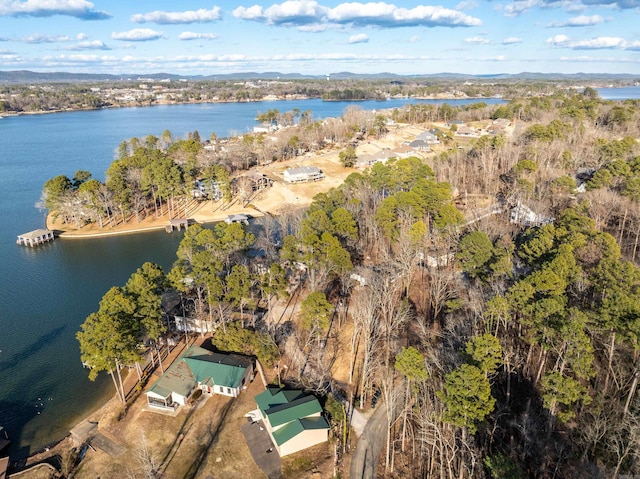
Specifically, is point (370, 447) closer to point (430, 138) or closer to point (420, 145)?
point (420, 145)

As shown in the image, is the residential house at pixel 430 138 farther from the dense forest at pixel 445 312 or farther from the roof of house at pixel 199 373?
the roof of house at pixel 199 373

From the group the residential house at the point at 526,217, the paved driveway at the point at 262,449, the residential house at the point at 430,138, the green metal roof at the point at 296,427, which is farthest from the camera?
the residential house at the point at 430,138

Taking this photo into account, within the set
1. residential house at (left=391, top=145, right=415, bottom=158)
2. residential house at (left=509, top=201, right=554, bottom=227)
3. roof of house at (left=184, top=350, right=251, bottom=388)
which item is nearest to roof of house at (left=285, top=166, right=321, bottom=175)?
residential house at (left=391, top=145, right=415, bottom=158)

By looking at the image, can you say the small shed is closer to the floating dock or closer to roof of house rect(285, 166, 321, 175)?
the floating dock

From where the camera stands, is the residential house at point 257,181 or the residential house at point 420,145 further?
the residential house at point 420,145

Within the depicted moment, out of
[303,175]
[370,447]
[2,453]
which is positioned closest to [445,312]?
[370,447]

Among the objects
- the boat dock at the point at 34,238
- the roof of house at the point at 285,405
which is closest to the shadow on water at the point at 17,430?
the roof of house at the point at 285,405

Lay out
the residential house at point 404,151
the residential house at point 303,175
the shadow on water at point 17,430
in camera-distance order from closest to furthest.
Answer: the shadow on water at point 17,430 < the residential house at point 303,175 < the residential house at point 404,151
